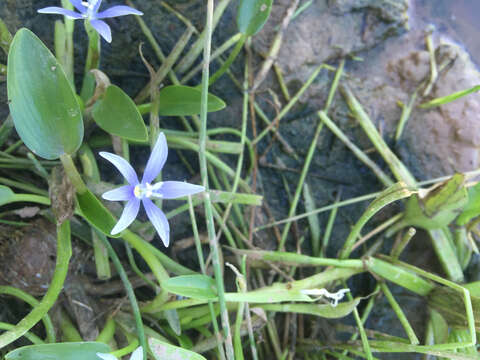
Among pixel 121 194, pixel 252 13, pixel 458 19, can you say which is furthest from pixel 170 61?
pixel 458 19

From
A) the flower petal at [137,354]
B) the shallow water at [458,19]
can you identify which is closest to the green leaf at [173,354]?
the flower petal at [137,354]

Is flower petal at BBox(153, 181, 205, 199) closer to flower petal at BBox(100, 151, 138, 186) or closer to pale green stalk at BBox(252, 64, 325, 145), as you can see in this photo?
flower petal at BBox(100, 151, 138, 186)

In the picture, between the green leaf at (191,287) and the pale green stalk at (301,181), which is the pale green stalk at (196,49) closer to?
the pale green stalk at (301,181)

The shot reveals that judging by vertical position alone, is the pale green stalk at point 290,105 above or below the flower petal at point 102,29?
below

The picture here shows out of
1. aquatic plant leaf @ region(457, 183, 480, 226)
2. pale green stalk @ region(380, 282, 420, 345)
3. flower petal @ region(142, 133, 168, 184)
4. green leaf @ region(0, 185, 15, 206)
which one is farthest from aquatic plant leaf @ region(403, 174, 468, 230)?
green leaf @ region(0, 185, 15, 206)

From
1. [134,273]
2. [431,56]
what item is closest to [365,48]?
[431,56]

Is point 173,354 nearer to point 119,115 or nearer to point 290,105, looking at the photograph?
point 119,115
